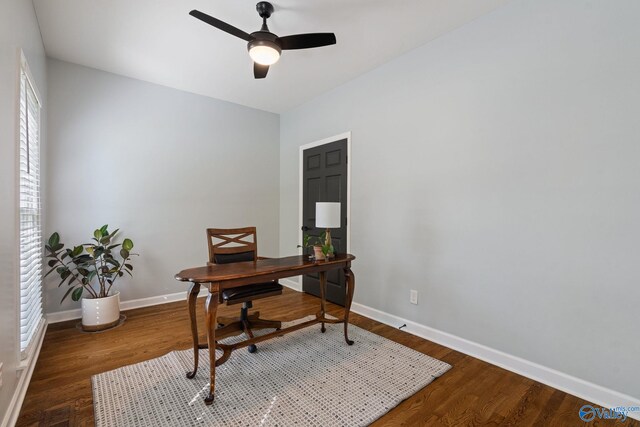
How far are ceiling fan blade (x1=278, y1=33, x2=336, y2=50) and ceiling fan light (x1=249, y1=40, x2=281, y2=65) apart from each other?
2.9 inches

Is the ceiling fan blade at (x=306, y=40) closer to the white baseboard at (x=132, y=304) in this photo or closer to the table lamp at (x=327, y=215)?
the table lamp at (x=327, y=215)

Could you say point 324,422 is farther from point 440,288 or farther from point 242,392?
point 440,288

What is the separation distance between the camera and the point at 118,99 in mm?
3396

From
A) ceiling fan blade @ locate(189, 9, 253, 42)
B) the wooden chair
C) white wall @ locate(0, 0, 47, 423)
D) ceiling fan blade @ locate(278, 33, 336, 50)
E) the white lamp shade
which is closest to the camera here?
white wall @ locate(0, 0, 47, 423)

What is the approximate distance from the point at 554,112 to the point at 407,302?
6.56 feet

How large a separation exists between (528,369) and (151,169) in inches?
170

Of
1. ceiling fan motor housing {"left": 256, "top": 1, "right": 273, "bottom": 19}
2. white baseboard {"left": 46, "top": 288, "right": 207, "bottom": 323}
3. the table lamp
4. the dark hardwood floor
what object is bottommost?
the dark hardwood floor

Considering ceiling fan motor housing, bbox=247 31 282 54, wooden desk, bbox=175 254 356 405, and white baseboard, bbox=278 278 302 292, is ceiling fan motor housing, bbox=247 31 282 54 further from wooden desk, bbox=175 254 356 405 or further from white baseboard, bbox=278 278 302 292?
white baseboard, bbox=278 278 302 292

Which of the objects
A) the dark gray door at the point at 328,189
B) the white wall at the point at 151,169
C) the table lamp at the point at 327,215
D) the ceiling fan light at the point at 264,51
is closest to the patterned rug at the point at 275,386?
the table lamp at the point at 327,215

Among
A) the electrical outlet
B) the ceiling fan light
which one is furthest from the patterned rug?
the ceiling fan light

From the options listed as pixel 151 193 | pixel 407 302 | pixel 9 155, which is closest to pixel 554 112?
pixel 407 302

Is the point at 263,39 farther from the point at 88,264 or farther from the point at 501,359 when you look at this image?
the point at 501,359

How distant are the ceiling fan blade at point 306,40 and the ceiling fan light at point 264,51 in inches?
2.9

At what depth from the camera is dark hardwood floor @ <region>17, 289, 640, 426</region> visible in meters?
1.67
